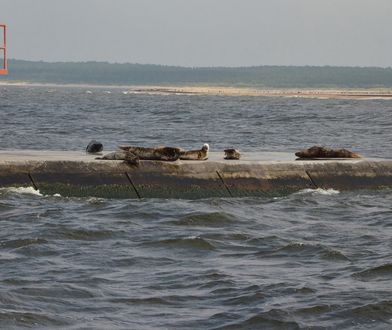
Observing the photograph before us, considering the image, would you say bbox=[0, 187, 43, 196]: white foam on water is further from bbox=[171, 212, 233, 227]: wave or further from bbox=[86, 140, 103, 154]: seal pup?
bbox=[171, 212, 233, 227]: wave

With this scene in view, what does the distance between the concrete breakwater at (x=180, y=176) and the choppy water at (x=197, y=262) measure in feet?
1.10

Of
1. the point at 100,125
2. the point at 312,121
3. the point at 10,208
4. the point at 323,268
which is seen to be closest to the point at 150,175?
the point at 10,208

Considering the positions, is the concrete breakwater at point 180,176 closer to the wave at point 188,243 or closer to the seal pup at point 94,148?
the seal pup at point 94,148

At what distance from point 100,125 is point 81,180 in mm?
33026

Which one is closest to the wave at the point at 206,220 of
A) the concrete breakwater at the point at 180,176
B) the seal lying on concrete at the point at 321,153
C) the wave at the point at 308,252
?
the concrete breakwater at the point at 180,176

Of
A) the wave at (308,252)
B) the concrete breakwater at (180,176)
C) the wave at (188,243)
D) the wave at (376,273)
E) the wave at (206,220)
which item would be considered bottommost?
the wave at (206,220)

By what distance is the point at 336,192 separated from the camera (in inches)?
843

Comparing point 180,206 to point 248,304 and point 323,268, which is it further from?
point 248,304

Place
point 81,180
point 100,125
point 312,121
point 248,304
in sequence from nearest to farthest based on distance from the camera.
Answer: point 248,304, point 81,180, point 100,125, point 312,121

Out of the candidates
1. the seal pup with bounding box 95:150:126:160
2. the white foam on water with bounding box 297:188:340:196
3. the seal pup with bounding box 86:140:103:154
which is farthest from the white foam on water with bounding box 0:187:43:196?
the white foam on water with bounding box 297:188:340:196

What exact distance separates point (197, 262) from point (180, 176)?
6.25m

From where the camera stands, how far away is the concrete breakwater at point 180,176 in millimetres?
20172

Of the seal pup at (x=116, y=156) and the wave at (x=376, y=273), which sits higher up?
the seal pup at (x=116, y=156)

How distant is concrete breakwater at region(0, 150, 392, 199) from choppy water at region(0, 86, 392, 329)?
0.34m
